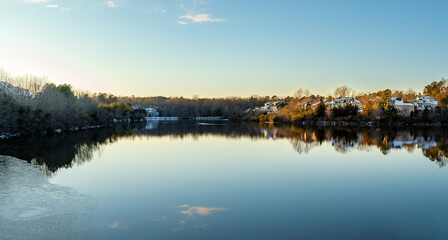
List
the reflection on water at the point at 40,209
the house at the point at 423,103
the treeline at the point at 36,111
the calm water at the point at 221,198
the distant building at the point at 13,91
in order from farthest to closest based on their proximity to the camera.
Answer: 1. the house at the point at 423,103
2. the distant building at the point at 13,91
3. the treeline at the point at 36,111
4. the calm water at the point at 221,198
5. the reflection on water at the point at 40,209

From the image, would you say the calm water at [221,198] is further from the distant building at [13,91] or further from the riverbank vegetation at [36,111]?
the distant building at [13,91]

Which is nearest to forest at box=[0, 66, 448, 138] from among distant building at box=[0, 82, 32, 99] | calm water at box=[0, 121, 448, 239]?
distant building at box=[0, 82, 32, 99]

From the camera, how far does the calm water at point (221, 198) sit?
5.26 metres

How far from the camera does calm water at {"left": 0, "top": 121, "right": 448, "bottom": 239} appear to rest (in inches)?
207

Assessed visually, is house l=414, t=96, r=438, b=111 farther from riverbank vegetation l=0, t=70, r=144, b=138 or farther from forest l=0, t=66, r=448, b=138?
riverbank vegetation l=0, t=70, r=144, b=138

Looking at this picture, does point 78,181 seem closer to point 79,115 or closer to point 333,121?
point 79,115

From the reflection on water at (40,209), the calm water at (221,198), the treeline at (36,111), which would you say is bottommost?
the calm water at (221,198)

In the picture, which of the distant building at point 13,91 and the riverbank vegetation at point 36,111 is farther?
the distant building at point 13,91

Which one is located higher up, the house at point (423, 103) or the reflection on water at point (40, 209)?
the house at point (423, 103)

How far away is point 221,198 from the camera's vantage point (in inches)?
286

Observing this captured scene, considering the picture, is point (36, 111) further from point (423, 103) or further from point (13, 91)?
point (423, 103)

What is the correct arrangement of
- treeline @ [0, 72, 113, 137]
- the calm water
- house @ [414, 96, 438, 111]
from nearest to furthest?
the calm water
treeline @ [0, 72, 113, 137]
house @ [414, 96, 438, 111]

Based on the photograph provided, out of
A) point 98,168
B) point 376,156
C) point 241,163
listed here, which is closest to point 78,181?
point 98,168

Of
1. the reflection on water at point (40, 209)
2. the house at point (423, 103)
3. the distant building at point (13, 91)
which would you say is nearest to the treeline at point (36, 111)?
the distant building at point (13, 91)
